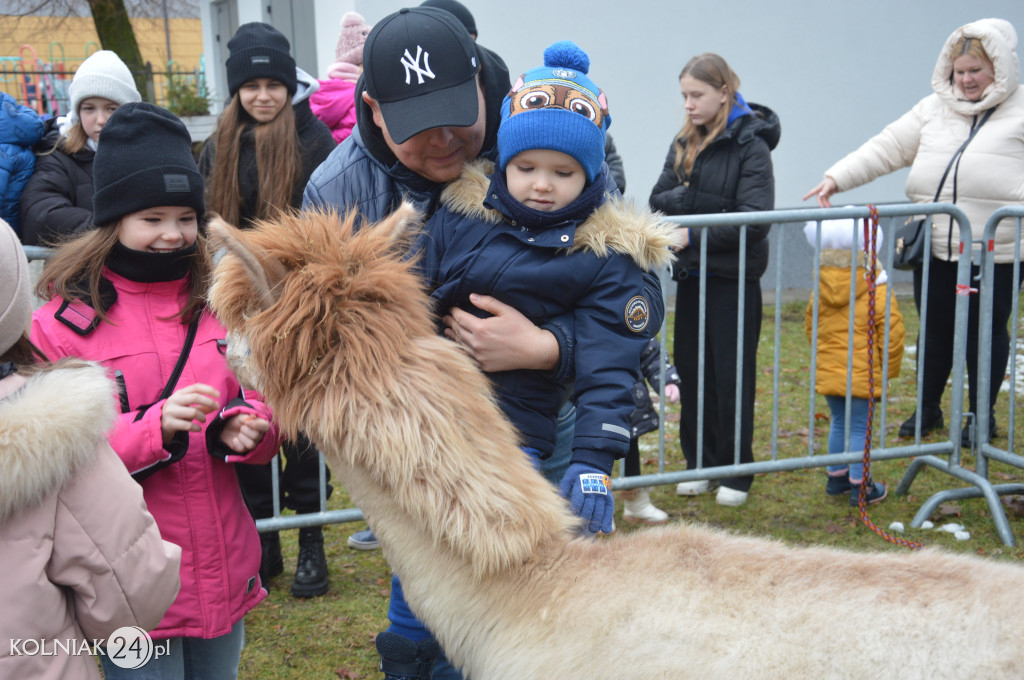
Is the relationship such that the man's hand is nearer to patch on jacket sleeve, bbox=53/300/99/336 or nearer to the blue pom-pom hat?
the blue pom-pom hat

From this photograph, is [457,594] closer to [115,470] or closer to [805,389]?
[115,470]

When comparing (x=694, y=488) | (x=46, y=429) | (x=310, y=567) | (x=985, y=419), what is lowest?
(x=694, y=488)

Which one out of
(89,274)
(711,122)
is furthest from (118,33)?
(89,274)

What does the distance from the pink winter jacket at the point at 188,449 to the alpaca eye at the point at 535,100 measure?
108 cm

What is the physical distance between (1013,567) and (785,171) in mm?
12212

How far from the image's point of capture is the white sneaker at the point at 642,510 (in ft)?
18.0

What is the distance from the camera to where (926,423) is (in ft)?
22.5

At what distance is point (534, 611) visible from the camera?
1.76m

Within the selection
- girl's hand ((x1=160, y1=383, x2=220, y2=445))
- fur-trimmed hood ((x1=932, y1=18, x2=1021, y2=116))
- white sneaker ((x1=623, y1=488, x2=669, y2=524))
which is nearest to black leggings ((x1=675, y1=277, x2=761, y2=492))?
white sneaker ((x1=623, y1=488, x2=669, y2=524))

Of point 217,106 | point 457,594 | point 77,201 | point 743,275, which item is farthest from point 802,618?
point 217,106

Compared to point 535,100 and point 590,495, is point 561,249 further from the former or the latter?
point 590,495

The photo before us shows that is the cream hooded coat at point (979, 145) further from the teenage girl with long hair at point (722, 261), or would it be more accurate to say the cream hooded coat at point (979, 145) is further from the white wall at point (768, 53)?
the white wall at point (768, 53)

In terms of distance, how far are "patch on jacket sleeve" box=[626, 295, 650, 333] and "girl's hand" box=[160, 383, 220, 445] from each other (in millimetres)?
1099

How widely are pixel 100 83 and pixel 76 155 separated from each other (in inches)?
17.0
